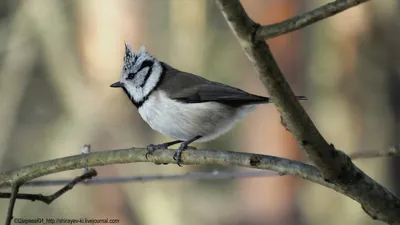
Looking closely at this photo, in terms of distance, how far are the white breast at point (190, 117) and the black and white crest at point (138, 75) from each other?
13 centimetres

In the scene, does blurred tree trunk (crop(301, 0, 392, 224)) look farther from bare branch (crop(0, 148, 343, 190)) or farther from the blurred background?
bare branch (crop(0, 148, 343, 190))

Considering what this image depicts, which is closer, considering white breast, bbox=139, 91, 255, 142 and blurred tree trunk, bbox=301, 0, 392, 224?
white breast, bbox=139, 91, 255, 142

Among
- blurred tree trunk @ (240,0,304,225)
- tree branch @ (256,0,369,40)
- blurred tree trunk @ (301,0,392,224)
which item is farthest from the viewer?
blurred tree trunk @ (301,0,392,224)

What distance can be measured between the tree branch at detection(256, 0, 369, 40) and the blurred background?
3.76 meters

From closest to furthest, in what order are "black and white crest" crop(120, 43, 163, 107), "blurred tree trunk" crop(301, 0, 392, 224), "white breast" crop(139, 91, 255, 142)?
1. "white breast" crop(139, 91, 255, 142)
2. "black and white crest" crop(120, 43, 163, 107)
3. "blurred tree trunk" crop(301, 0, 392, 224)

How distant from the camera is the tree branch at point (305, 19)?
0.92 m

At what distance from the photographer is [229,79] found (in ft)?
18.0

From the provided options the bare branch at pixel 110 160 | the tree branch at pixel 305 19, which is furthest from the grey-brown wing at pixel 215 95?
the tree branch at pixel 305 19

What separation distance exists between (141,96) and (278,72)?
135 cm

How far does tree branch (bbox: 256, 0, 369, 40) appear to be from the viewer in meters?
0.92

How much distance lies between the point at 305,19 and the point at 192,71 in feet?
14.1

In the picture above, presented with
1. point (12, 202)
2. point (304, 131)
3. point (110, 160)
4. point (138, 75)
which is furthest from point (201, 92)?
point (304, 131)

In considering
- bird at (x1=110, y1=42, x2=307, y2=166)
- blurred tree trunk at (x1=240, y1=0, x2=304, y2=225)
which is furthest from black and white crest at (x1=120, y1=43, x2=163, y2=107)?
blurred tree trunk at (x1=240, y1=0, x2=304, y2=225)

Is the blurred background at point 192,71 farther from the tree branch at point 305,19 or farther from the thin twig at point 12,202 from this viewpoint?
the tree branch at point 305,19
